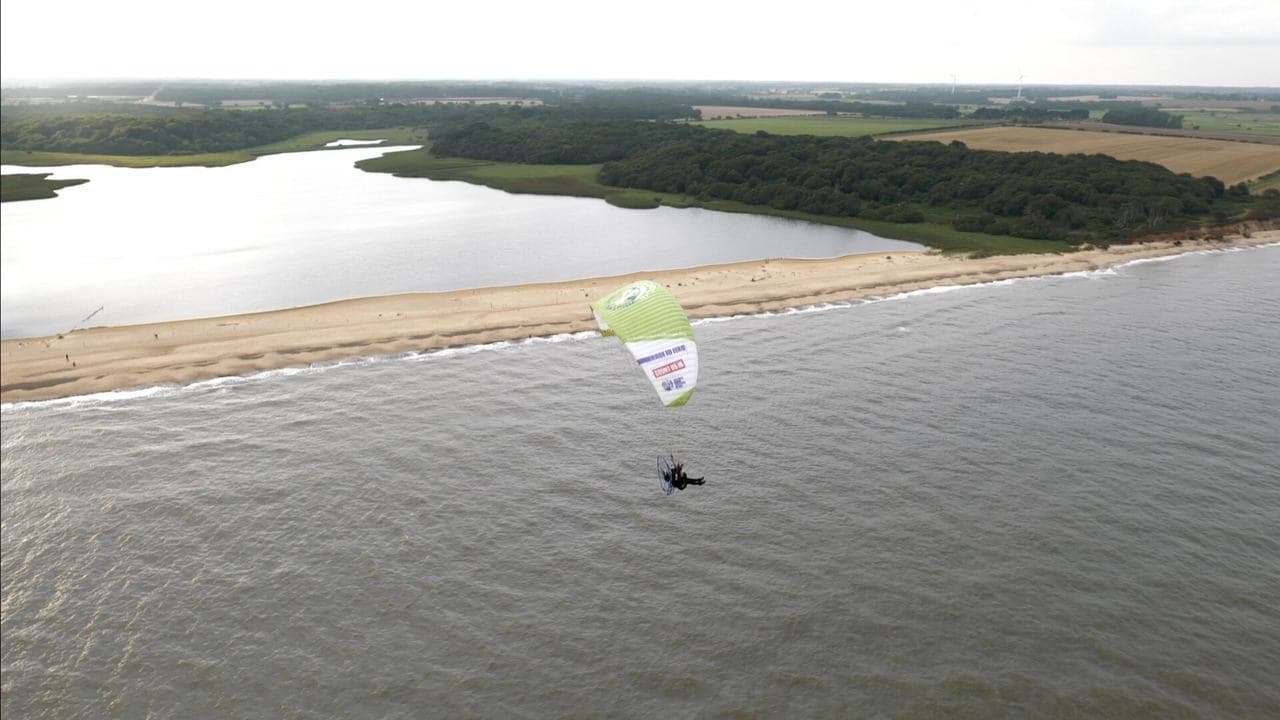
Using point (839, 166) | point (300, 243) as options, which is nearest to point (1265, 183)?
A: point (839, 166)

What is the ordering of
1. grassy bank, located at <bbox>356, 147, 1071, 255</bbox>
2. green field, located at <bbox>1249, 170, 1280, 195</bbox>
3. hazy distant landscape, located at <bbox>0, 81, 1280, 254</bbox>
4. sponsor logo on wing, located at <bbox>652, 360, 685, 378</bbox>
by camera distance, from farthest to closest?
1. green field, located at <bbox>1249, 170, 1280, 195</bbox>
2. hazy distant landscape, located at <bbox>0, 81, 1280, 254</bbox>
3. grassy bank, located at <bbox>356, 147, 1071, 255</bbox>
4. sponsor logo on wing, located at <bbox>652, 360, 685, 378</bbox>

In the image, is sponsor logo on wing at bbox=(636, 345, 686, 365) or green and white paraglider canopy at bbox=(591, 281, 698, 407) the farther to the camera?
sponsor logo on wing at bbox=(636, 345, 686, 365)

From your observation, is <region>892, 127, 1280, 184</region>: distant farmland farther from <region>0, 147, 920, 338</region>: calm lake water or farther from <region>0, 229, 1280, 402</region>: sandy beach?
<region>0, 147, 920, 338</region>: calm lake water

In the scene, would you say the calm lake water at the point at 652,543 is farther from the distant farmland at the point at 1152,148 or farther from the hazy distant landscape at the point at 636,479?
the distant farmland at the point at 1152,148

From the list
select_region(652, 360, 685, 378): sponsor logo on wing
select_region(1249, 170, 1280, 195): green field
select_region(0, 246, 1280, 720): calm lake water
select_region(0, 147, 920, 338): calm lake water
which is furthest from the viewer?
select_region(1249, 170, 1280, 195): green field

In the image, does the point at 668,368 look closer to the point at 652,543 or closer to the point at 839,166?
the point at 652,543

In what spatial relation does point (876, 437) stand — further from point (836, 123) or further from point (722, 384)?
point (836, 123)

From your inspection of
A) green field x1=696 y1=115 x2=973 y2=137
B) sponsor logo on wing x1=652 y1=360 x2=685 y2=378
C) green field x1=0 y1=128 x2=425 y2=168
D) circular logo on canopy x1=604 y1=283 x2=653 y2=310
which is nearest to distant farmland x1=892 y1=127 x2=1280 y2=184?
green field x1=696 y1=115 x2=973 y2=137

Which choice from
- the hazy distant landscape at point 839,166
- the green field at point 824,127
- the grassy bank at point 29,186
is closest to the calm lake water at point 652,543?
the hazy distant landscape at point 839,166
